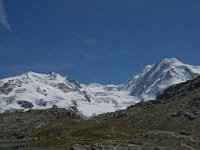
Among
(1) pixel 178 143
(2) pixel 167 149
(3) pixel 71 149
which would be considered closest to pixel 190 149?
(2) pixel 167 149

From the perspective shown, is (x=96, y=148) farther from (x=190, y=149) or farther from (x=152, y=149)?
(x=190, y=149)

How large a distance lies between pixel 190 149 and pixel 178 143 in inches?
789

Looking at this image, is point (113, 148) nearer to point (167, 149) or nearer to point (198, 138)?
point (167, 149)

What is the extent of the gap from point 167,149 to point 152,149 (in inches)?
179

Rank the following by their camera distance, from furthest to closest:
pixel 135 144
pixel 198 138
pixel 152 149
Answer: pixel 198 138 → pixel 135 144 → pixel 152 149

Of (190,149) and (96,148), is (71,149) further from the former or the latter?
(190,149)

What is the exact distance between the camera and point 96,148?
489 feet

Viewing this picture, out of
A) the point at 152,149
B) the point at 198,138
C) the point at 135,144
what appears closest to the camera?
the point at 152,149

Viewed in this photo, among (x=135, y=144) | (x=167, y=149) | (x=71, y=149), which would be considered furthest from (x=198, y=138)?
(x=71, y=149)

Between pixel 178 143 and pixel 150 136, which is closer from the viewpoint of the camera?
pixel 178 143

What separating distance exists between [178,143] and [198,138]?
70.3 ft

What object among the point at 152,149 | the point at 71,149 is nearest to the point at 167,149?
the point at 152,149

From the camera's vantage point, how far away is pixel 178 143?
17000cm

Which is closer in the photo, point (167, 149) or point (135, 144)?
point (167, 149)
